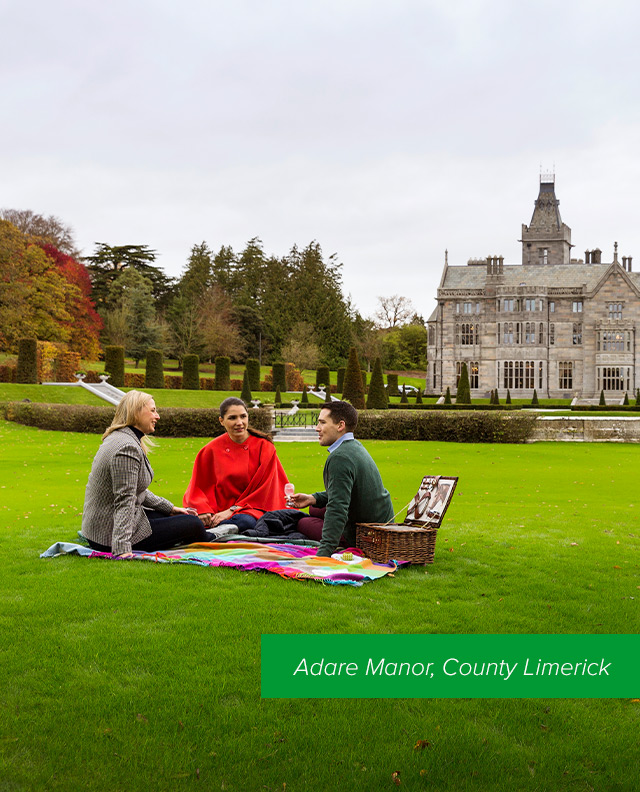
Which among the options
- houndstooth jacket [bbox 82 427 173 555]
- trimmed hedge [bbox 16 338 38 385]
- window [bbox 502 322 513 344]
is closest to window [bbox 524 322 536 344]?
window [bbox 502 322 513 344]

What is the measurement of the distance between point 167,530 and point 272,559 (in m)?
0.96

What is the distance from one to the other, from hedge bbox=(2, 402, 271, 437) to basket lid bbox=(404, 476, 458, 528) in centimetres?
1542

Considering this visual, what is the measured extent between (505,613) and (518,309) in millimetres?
49948

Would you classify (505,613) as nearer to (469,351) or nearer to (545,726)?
(545,726)

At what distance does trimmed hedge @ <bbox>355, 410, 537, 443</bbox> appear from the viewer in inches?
821

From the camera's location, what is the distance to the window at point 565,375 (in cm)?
5222

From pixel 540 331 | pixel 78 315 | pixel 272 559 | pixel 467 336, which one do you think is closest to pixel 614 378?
pixel 540 331

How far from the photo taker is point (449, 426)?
21.2 m

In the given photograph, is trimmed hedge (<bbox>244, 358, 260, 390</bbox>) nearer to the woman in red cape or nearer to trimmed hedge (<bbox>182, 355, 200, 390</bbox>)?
trimmed hedge (<bbox>182, 355, 200, 390</bbox>)

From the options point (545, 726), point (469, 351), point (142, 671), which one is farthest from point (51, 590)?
point (469, 351)

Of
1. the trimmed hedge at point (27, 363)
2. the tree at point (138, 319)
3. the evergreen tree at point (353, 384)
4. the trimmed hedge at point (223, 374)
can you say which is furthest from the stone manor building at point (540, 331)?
the trimmed hedge at point (27, 363)

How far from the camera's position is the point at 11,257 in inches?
1508

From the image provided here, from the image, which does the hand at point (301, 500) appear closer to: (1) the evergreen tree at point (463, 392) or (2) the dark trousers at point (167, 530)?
(2) the dark trousers at point (167, 530)

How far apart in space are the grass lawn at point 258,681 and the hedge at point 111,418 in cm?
1458
